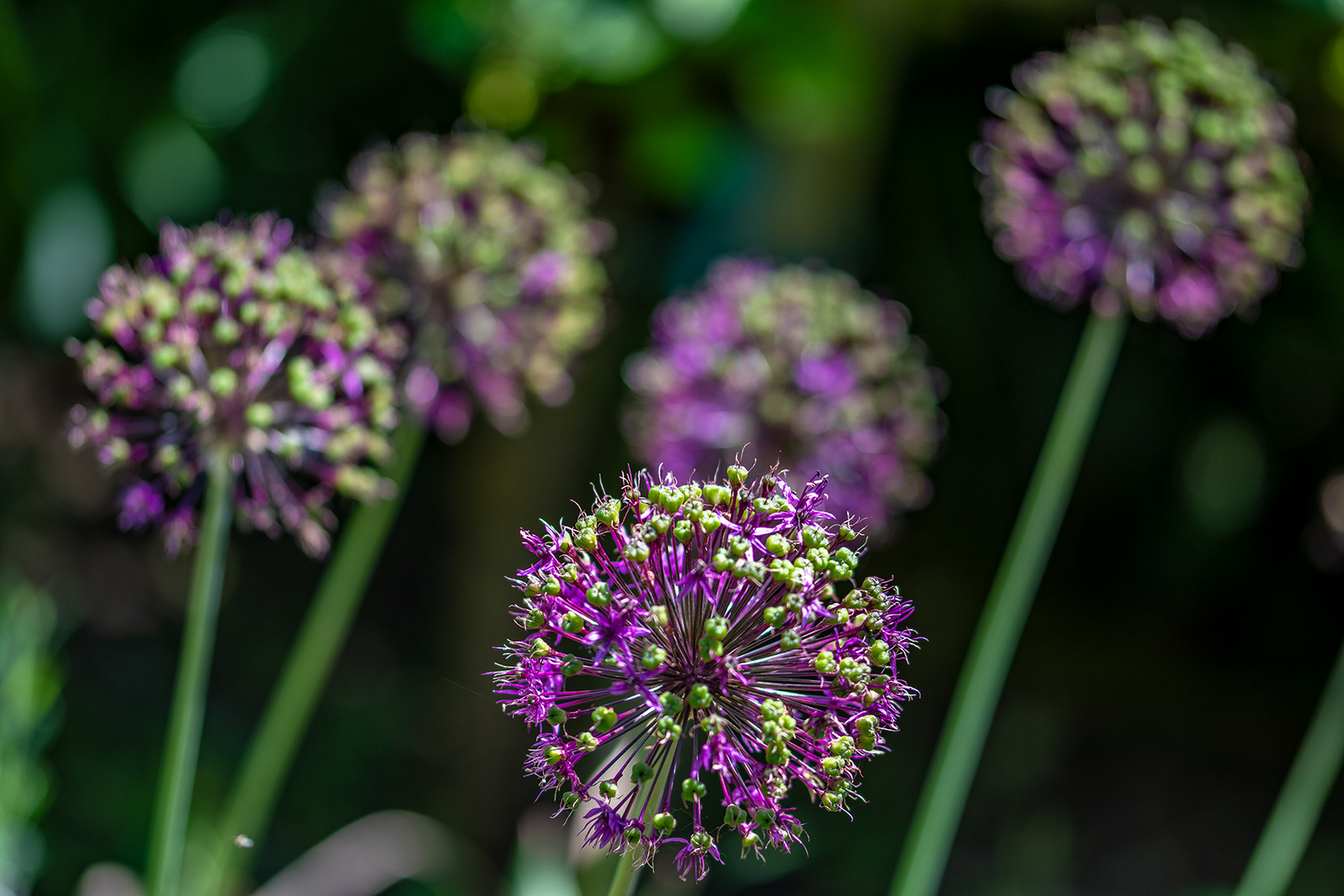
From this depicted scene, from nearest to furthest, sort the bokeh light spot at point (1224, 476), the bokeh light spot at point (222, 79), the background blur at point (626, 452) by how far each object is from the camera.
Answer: the background blur at point (626, 452)
the bokeh light spot at point (222, 79)
the bokeh light spot at point (1224, 476)

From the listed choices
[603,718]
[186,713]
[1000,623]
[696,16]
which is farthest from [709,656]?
[696,16]

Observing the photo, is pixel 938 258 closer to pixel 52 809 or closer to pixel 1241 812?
pixel 1241 812

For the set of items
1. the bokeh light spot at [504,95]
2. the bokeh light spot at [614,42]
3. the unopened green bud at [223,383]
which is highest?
the bokeh light spot at [614,42]

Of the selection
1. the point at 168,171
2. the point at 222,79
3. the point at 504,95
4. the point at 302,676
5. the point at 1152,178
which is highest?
the point at 1152,178

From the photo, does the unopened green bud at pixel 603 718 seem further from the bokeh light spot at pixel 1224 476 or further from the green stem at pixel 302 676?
the bokeh light spot at pixel 1224 476

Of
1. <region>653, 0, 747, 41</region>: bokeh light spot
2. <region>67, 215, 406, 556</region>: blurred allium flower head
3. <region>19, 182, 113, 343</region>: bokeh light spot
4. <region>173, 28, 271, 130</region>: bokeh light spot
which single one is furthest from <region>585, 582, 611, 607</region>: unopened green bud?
<region>19, 182, 113, 343</region>: bokeh light spot

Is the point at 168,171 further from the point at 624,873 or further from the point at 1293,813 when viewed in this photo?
the point at 1293,813

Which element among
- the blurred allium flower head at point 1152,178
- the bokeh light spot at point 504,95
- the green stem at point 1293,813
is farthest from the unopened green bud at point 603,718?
the bokeh light spot at point 504,95
